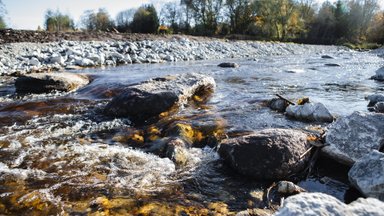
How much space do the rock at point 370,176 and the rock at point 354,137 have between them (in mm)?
355

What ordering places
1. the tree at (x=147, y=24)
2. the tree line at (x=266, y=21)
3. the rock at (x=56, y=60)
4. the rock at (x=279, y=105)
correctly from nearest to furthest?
the rock at (x=279, y=105)
the rock at (x=56, y=60)
the tree at (x=147, y=24)
the tree line at (x=266, y=21)

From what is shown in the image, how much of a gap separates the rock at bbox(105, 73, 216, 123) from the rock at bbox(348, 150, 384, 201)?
2.71 meters

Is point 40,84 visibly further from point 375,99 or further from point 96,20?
point 96,20

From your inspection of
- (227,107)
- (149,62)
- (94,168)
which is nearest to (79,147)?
(94,168)

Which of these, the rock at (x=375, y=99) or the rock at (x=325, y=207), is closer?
the rock at (x=325, y=207)

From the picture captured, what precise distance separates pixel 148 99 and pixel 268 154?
2275 millimetres

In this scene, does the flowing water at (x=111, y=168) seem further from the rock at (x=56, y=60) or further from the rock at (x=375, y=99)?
the rock at (x=56, y=60)

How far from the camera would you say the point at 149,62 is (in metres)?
12.6

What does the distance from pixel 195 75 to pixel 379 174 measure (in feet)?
13.1

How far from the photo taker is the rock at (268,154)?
2.41 metres

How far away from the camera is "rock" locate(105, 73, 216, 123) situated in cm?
422

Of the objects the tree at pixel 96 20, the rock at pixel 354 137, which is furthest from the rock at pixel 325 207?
the tree at pixel 96 20

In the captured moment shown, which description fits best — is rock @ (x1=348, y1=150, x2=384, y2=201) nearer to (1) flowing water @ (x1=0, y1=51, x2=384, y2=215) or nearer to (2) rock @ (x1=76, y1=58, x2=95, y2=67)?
(1) flowing water @ (x1=0, y1=51, x2=384, y2=215)

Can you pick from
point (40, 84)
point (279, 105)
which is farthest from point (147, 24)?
point (279, 105)
